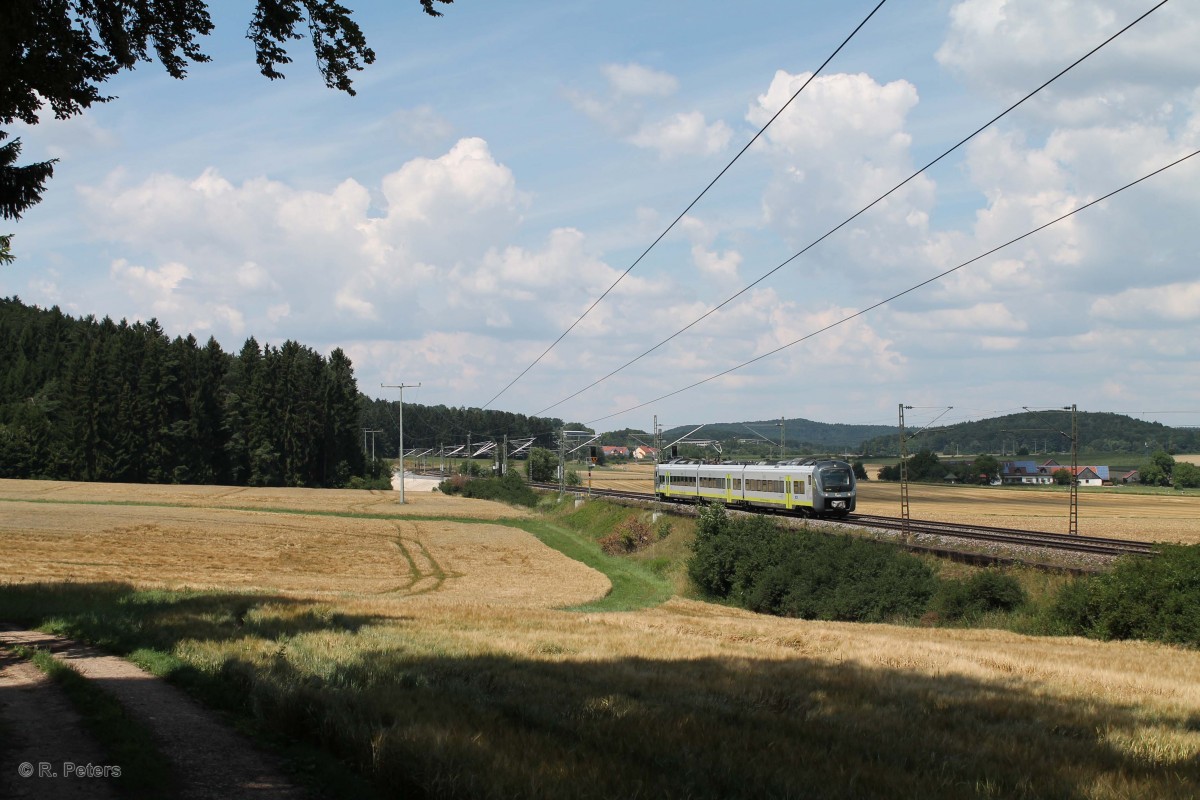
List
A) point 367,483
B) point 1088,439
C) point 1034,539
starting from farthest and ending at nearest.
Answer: point 1088,439
point 367,483
point 1034,539

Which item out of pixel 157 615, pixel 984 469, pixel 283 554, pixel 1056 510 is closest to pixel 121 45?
pixel 157 615

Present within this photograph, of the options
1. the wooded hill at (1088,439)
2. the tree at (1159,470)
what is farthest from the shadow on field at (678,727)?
the wooded hill at (1088,439)

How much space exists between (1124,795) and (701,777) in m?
3.16

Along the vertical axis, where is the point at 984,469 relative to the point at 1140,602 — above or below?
above

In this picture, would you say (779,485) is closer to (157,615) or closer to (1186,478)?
(157,615)

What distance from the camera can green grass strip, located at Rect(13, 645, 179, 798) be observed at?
705 cm

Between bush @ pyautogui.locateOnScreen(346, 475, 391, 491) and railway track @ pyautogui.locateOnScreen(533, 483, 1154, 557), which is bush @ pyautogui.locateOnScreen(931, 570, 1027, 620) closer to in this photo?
railway track @ pyautogui.locateOnScreen(533, 483, 1154, 557)

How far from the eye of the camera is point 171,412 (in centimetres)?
11338

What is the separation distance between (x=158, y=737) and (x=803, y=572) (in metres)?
30.4

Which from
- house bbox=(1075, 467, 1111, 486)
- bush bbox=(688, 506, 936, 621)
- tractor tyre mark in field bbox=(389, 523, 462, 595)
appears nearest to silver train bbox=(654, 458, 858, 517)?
bush bbox=(688, 506, 936, 621)

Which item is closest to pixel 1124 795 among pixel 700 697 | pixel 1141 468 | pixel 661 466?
pixel 700 697

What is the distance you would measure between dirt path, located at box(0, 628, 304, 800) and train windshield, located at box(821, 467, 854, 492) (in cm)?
4220

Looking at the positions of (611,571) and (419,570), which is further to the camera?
(611,571)

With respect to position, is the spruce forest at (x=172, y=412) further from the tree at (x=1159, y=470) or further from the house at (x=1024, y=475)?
the tree at (x=1159, y=470)
